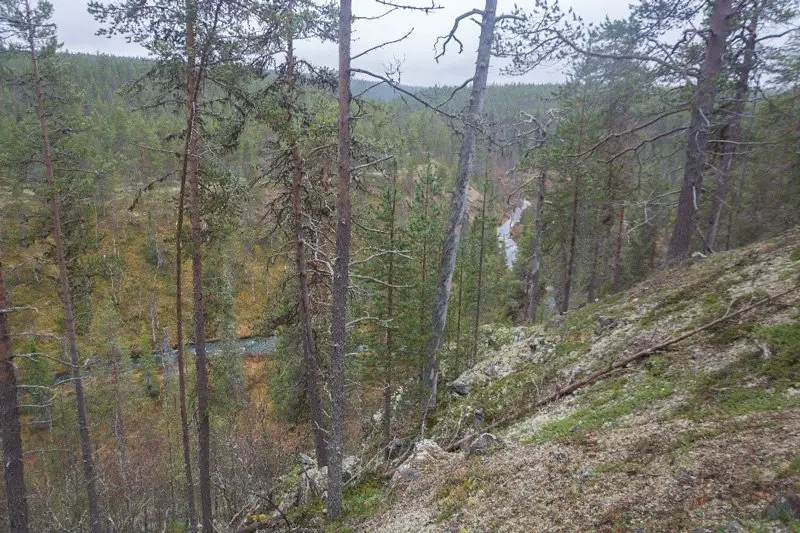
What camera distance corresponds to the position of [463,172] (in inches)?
343

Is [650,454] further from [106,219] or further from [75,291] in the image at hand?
[106,219]

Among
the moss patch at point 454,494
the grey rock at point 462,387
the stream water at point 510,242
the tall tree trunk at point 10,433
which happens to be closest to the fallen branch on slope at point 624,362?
the moss patch at point 454,494

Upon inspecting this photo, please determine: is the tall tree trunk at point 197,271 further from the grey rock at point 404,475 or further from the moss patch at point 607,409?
the moss patch at point 607,409

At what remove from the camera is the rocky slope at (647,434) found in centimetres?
363

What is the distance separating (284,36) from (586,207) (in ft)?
51.4

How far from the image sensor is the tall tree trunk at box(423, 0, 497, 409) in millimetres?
8242

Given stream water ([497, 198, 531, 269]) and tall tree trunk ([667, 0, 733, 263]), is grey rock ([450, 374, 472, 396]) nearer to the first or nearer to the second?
tall tree trunk ([667, 0, 733, 263])

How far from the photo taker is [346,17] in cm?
569

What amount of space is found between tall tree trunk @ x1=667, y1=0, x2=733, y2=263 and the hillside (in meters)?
1.50

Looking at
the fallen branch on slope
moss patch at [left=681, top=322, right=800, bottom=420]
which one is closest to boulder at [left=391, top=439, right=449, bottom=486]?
the fallen branch on slope

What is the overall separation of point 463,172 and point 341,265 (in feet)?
12.2

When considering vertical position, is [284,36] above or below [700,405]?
above

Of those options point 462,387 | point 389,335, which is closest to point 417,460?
point 462,387

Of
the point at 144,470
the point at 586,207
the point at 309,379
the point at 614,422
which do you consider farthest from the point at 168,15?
the point at 144,470
